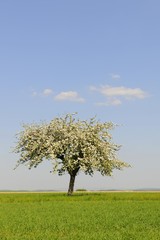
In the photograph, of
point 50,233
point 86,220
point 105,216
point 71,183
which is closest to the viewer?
point 50,233

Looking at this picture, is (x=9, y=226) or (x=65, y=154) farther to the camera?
(x=65, y=154)

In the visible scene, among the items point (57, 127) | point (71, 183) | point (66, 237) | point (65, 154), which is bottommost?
point (66, 237)

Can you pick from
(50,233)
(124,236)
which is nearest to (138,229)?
(124,236)

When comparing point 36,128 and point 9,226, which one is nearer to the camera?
point 9,226

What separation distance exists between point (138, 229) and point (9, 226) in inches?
308

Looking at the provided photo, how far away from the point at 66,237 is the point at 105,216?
12.0 meters

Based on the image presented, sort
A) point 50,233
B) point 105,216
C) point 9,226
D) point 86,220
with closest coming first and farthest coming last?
1. point 50,233
2. point 9,226
3. point 86,220
4. point 105,216

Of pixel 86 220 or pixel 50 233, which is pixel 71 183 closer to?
pixel 86 220

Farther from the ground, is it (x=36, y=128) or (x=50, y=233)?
(x=36, y=128)

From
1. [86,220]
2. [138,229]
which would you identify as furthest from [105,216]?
[138,229]

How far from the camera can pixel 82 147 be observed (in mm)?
76375

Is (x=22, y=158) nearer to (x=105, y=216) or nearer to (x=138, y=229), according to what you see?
(x=105, y=216)

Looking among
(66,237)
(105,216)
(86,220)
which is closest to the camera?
(66,237)

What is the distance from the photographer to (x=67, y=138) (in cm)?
7606
